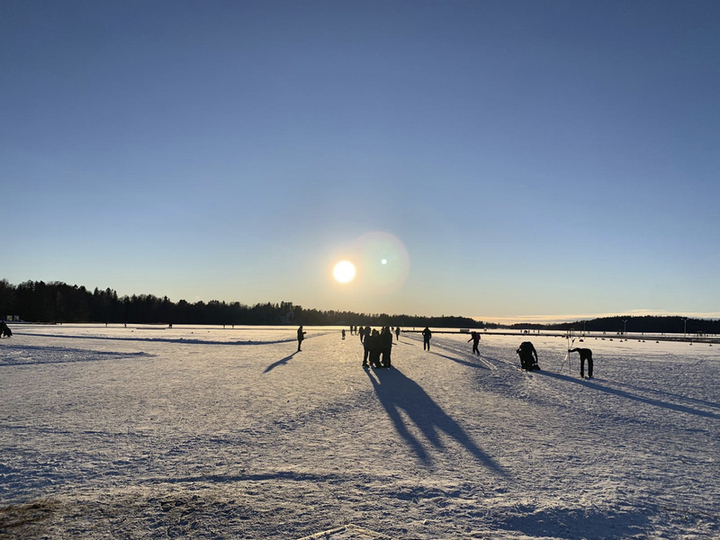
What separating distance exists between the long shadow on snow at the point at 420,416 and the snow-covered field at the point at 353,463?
52 mm

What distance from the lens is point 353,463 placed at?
5969 mm

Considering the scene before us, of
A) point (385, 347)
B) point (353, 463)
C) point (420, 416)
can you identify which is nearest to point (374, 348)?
point (385, 347)

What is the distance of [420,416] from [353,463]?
137 inches

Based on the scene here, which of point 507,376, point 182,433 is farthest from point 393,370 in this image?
point 182,433

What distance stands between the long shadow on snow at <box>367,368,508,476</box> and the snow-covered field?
2.0 inches

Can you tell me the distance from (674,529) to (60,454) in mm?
7779

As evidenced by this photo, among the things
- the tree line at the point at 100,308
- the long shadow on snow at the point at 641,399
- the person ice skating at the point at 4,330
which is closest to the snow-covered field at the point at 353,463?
the long shadow on snow at the point at 641,399

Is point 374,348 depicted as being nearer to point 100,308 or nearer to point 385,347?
point 385,347

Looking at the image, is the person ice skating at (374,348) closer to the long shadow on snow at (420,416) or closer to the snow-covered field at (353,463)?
the long shadow on snow at (420,416)

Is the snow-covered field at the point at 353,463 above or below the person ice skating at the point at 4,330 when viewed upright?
above

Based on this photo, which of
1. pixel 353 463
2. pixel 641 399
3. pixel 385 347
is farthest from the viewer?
pixel 385 347

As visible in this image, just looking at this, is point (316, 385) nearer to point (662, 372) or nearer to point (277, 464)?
point (277, 464)

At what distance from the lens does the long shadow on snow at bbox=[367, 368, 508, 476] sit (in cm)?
655

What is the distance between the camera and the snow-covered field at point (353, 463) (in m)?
4.27
